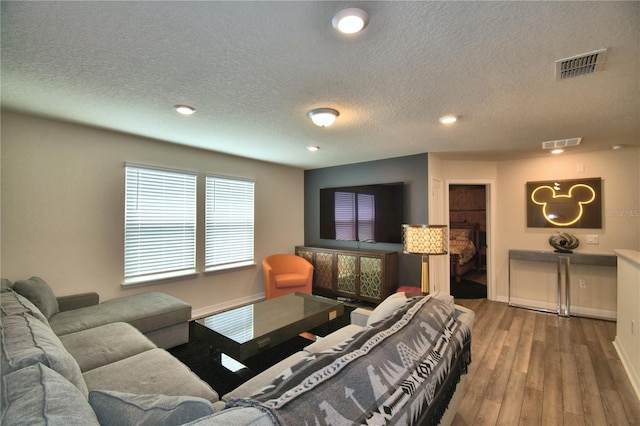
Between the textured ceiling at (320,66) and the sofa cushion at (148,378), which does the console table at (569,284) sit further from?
the sofa cushion at (148,378)

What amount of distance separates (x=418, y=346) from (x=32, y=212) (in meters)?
3.69

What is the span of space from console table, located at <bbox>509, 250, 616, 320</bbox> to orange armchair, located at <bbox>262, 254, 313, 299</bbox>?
327 centimetres

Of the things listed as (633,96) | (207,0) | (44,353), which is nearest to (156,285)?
(44,353)

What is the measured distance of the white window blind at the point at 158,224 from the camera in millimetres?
3435

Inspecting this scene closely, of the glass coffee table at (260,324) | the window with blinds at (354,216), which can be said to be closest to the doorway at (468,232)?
the window with blinds at (354,216)

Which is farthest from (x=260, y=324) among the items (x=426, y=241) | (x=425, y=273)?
(x=426, y=241)

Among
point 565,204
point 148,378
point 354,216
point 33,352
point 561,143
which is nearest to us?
point 33,352

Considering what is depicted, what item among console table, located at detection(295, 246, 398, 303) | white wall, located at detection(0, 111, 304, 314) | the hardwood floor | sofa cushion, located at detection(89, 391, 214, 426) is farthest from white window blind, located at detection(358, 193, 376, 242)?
sofa cushion, located at detection(89, 391, 214, 426)

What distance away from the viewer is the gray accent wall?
426 centimetres

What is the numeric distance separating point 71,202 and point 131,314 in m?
1.47

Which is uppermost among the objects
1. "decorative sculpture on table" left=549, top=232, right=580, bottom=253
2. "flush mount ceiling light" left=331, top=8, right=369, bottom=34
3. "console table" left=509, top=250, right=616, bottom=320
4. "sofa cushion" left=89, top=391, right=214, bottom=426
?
"flush mount ceiling light" left=331, top=8, right=369, bottom=34

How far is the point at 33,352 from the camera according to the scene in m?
1.20

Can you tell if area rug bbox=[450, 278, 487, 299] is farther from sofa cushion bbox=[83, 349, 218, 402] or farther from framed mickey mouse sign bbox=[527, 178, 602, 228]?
sofa cushion bbox=[83, 349, 218, 402]

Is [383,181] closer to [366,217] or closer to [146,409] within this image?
[366,217]
